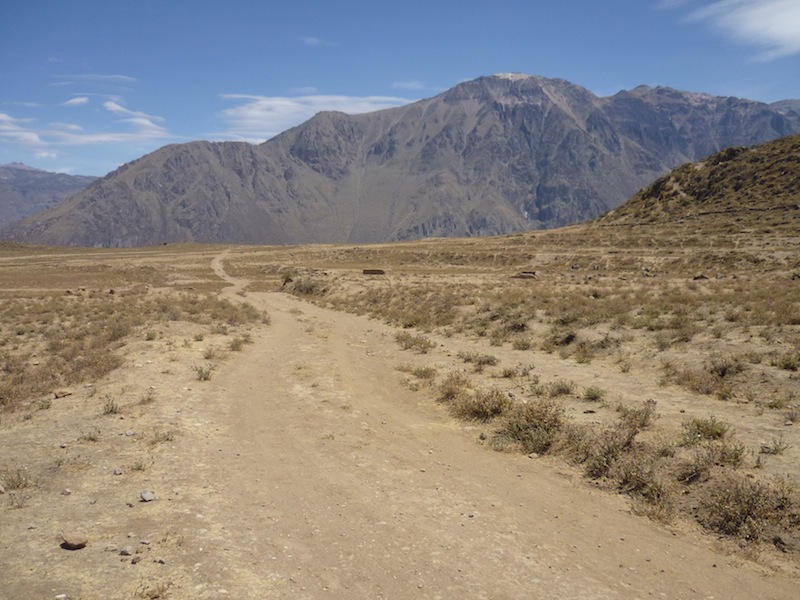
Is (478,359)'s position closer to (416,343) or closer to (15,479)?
(416,343)

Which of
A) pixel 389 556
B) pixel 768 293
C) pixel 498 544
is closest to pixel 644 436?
pixel 498 544

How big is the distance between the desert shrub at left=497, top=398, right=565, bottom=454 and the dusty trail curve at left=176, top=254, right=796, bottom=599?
24.3 inches

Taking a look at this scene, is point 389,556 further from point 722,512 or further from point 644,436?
point 644,436

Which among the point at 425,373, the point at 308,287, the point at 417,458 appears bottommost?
the point at 417,458

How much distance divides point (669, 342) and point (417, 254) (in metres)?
61.5

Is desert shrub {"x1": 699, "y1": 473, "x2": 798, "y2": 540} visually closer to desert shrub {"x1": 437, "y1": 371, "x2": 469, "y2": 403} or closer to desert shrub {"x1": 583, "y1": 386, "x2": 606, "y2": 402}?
desert shrub {"x1": 583, "y1": 386, "x2": 606, "y2": 402}

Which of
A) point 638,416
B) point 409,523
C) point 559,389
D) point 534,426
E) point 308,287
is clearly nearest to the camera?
point 409,523

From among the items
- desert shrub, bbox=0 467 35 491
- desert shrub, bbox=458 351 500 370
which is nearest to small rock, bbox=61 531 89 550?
desert shrub, bbox=0 467 35 491

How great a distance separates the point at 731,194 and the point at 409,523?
254 ft

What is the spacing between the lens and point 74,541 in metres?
6.73

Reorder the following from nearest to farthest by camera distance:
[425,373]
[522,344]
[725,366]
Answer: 1. [725,366]
2. [425,373]
3. [522,344]

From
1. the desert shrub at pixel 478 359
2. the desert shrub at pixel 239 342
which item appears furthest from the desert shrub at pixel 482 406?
the desert shrub at pixel 239 342

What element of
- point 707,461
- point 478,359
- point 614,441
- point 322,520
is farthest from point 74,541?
point 478,359

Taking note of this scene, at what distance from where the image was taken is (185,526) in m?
7.48
